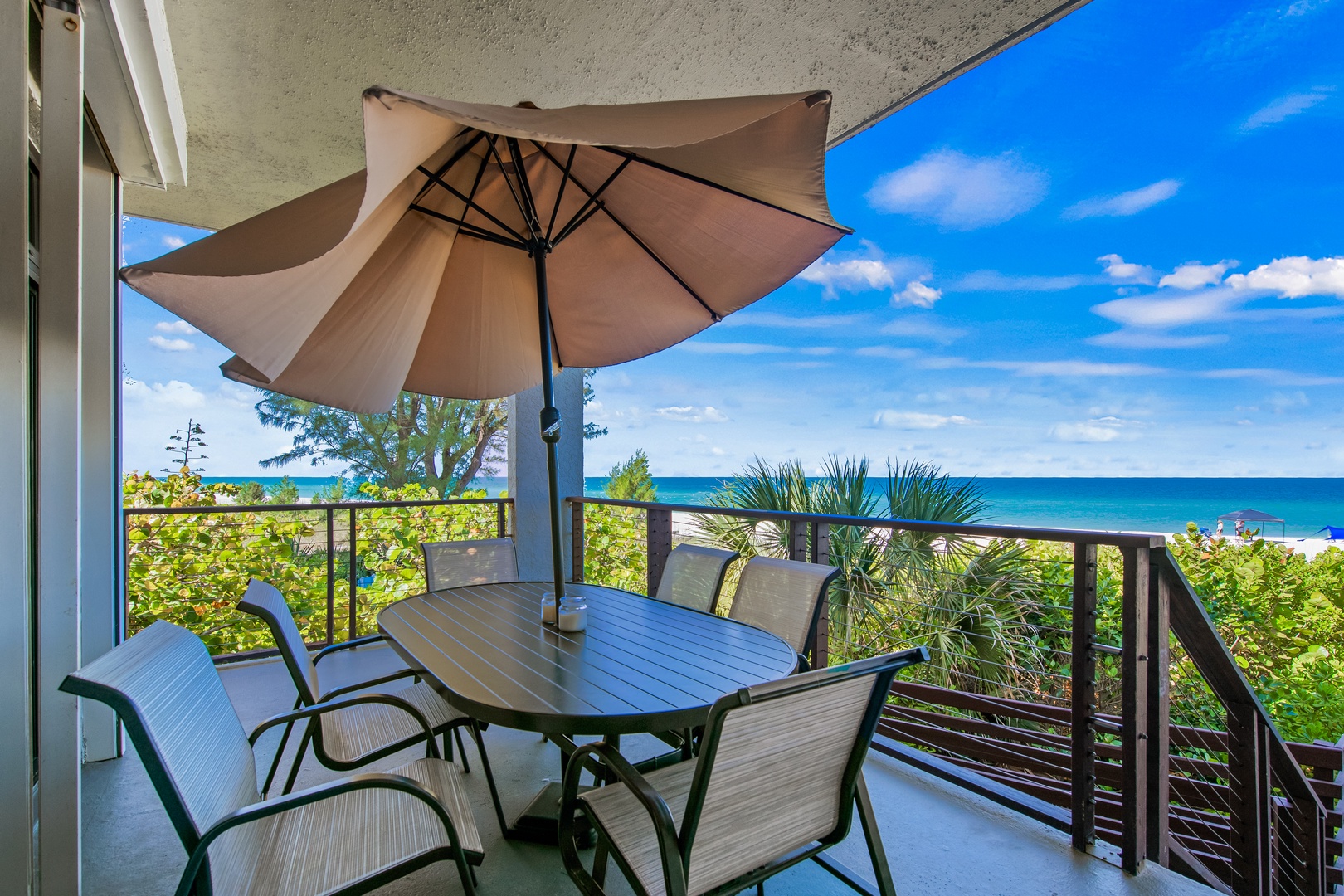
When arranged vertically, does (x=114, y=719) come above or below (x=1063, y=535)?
below

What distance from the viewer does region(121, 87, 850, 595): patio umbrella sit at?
4.88 feet

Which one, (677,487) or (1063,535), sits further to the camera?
(677,487)

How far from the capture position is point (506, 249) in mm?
2846

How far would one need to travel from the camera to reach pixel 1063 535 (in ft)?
6.84

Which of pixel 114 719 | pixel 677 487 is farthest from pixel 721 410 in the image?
pixel 114 719

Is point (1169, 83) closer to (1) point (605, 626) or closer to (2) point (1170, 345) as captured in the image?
(2) point (1170, 345)

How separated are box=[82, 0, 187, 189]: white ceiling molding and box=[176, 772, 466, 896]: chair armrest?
2363 millimetres

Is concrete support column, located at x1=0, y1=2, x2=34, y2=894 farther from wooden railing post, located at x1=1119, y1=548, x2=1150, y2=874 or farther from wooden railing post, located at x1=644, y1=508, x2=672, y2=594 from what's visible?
wooden railing post, located at x1=1119, y1=548, x2=1150, y2=874

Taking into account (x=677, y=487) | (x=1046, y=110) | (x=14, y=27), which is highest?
(x=1046, y=110)

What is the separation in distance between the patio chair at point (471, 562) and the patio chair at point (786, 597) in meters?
1.31

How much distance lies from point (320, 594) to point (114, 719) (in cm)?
197

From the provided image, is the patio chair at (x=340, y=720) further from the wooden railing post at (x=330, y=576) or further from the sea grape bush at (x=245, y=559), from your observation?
the wooden railing post at (x=330, y=576)

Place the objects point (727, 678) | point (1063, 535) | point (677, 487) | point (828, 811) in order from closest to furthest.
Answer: point (828, 811)
point (727, 678)
point (1063, 535)
point (677, 487)

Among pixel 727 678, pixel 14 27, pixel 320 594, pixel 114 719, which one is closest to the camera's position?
pixel 14 27
